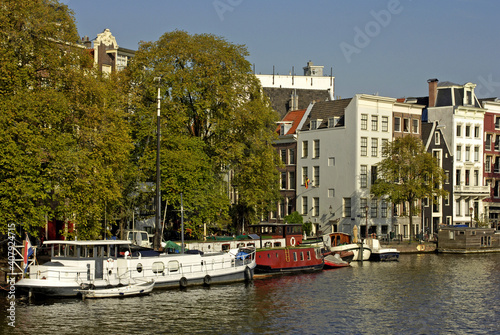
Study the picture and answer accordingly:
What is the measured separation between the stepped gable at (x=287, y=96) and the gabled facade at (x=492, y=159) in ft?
81.1

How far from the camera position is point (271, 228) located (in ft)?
230

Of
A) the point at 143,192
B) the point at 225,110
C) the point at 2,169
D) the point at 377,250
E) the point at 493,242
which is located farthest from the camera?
the point at 493,242

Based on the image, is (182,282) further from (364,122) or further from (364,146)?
(364,122)

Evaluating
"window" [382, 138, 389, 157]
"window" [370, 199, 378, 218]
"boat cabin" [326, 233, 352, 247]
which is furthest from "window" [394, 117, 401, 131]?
"boat cabin" [326, 233, 352, 247]

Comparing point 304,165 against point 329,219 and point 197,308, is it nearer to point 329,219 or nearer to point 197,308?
point 329,219

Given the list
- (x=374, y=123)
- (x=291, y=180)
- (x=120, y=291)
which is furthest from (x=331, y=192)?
(x=120, y=291)

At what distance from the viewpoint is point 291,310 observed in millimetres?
42281

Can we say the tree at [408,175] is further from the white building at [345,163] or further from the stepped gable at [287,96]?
the stepped gable at [287,96]

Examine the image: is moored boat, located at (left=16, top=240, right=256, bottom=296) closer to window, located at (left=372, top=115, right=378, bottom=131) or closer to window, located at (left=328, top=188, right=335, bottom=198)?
window, located at (left=328, top=188, right=335, bottom=198)

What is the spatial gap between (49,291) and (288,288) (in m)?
17.0

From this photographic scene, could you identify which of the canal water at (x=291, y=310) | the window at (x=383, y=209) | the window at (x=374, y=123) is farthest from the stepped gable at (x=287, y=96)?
the canal water at (x=291, y=310)

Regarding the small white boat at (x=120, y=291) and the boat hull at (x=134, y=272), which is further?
the small white boat at (x=120, y=291)

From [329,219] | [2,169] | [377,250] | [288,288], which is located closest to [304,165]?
[329,219]

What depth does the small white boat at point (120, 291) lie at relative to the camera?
43.3 meters
